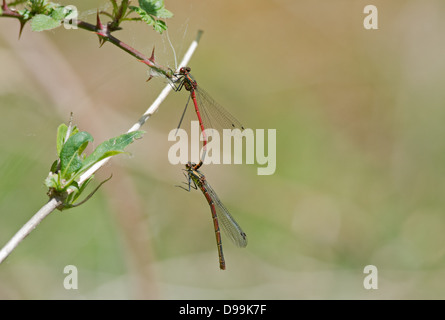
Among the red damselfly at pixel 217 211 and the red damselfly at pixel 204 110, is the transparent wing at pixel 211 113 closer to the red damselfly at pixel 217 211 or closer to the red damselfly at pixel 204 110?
the red damselfly at pixel 204 110

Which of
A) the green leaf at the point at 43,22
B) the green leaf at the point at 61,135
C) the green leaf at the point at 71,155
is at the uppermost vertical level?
the green leaf at the point at 43,22

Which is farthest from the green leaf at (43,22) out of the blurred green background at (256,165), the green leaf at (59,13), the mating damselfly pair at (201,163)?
the blurred green background at (256,165)

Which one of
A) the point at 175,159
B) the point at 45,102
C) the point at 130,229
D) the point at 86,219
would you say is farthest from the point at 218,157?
the point at 45,102

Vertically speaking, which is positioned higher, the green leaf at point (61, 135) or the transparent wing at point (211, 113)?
the transparent wing at point (211, 113)

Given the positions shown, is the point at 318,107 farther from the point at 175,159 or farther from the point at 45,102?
the point at 45,102

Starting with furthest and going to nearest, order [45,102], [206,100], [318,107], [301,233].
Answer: [318,107]
[301,233]
[45,102]
[206,100]

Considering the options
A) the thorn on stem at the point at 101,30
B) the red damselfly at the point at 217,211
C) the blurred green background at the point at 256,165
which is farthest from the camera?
the blurred green background at the point at 256,165

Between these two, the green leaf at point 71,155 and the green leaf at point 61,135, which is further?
the green leaf at point 61,135
